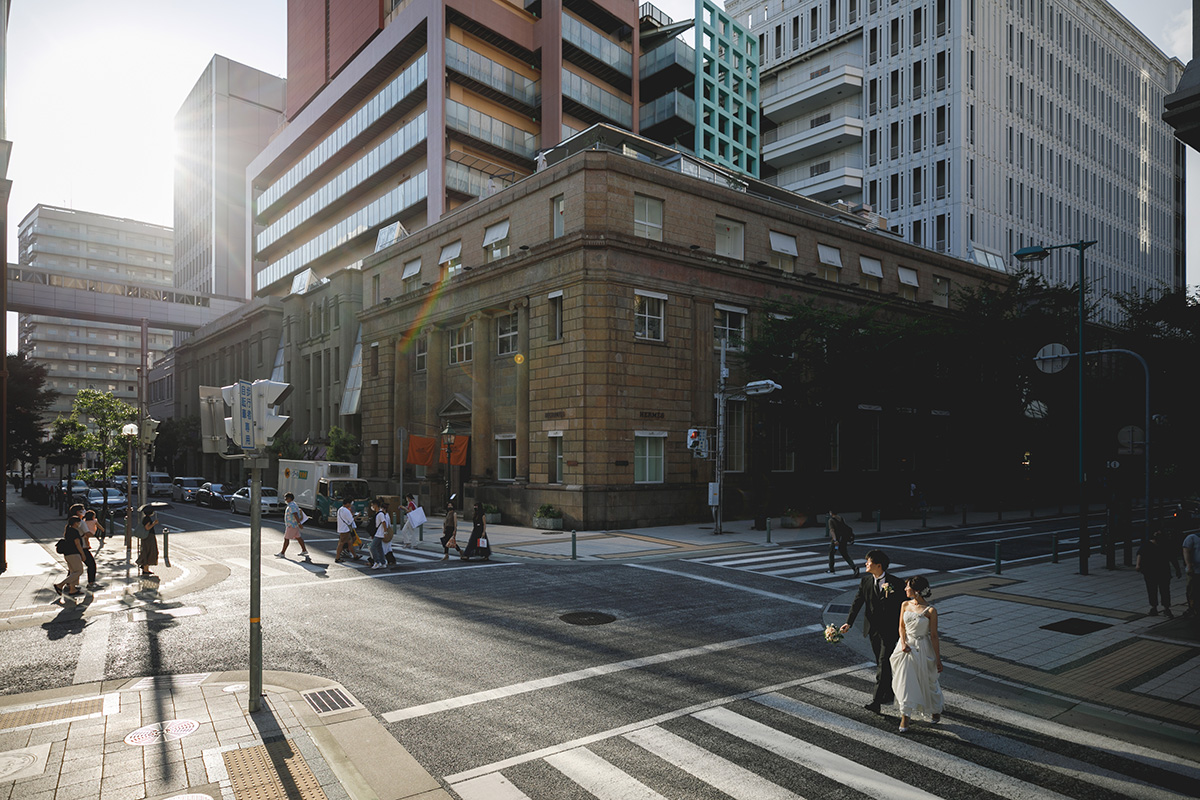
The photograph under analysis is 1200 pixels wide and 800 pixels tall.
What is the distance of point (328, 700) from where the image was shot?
29.2 ft

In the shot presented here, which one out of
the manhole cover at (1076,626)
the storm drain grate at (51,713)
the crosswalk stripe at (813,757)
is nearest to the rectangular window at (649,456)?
the manhole cover at (1076,626)

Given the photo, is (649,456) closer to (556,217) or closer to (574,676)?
(556,217)

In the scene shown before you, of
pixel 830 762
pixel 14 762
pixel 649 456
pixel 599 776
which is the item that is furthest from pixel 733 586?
pixel 649 456

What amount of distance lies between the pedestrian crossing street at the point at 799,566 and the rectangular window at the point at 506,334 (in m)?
17.2

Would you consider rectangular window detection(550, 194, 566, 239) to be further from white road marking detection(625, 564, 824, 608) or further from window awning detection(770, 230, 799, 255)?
white road marking detection(625, 564, 824, 608)

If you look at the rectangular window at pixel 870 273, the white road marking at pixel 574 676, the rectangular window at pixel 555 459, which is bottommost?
the white road marking at pixel 574 676

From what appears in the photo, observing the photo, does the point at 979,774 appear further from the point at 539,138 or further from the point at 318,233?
the point at 318,233

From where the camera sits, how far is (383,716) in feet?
27.7

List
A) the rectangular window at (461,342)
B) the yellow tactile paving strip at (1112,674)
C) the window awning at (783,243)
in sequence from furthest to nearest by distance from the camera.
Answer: the rectangular window at (461,342), the window awning at (783,243), the yellow tactile paving strip at (1112,674)

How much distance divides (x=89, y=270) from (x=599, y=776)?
158m

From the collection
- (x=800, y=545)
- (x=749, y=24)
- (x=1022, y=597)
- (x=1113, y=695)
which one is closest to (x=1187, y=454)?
(x=800, y=545)

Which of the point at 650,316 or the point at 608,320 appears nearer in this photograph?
the point at 608,320

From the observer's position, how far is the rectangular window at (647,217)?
31.9 meters

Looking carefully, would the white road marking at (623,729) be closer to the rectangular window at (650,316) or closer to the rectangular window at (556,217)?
the rectangular window at (650,316)
